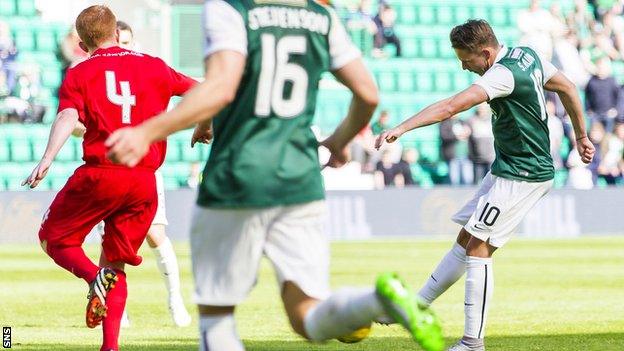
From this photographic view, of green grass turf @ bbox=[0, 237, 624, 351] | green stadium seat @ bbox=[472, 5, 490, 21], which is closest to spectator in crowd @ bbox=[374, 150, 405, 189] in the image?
green grass turf @ bbox=[0, 237, 624, 351]

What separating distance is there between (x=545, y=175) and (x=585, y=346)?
1.33 m

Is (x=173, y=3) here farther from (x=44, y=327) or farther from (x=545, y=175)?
(x=545, y=175)

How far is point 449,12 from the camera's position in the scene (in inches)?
1206

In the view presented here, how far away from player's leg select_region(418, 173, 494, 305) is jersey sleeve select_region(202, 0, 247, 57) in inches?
147

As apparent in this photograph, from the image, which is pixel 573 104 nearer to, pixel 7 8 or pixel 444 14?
pixel 7 8

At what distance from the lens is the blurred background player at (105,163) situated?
7680 millimetres

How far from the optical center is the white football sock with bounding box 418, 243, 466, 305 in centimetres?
864

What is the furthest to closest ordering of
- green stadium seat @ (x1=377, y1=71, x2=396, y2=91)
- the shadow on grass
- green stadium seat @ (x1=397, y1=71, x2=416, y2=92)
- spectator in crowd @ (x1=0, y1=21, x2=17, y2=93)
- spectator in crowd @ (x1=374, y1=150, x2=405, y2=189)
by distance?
1. green stadium seat @ (x1=397, y1=71, x2=416, y2=92)
2. green stadium seat @ (x1=377, y1=71, x2=396, y2=91)
3. spectator in crowd @ (x1=374, y1=150, x2=405, y2=189)
4. spectator in crowd @ (x1=0, y1=21, x2=17, y2=93)
5. the shadow on grass

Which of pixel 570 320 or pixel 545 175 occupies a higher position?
pixel 545 175

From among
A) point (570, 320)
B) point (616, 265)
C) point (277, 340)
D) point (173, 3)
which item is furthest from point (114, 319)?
point (173, 3)

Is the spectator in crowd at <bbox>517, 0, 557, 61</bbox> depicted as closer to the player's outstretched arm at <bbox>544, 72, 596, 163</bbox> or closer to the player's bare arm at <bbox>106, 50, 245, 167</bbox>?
the player's outstretched arm at <bbox>544, 72, 596, 163</bbox>

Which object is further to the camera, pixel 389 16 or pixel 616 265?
pixel 389 16

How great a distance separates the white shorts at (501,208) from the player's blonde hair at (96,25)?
2477mm

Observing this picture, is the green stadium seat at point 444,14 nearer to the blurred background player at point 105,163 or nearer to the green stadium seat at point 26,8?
the green stadium seat at point 26,8
